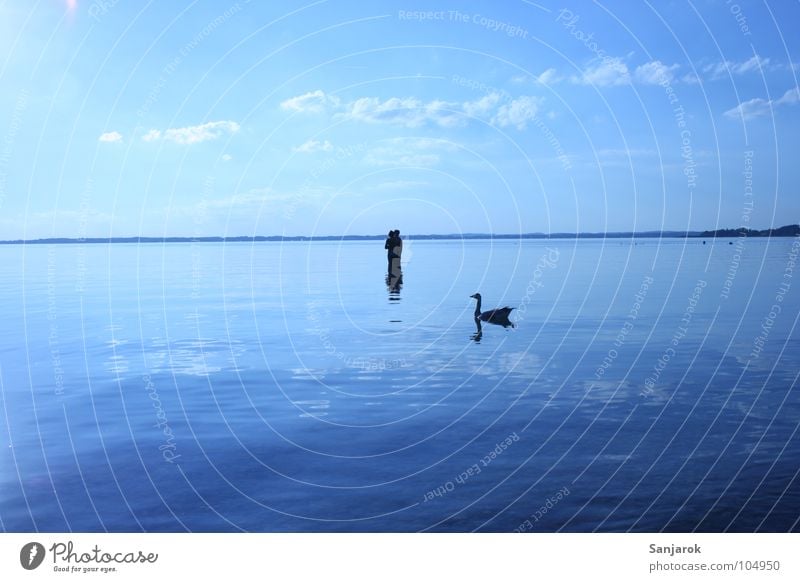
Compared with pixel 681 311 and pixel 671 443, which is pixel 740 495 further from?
pixel 681 311

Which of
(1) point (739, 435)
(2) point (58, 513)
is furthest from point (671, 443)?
(2) point (58, 513)

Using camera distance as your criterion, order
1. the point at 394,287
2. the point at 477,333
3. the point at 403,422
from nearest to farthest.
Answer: the point at 403,422, the point at 477,333, the point at 394,287

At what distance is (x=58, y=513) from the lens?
1002 cm

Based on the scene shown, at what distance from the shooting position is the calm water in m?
10.2

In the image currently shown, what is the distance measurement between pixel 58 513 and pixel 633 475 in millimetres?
7668

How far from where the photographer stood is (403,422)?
14.6 meters

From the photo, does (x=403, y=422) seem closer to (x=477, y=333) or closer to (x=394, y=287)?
(x=477, y=333)
